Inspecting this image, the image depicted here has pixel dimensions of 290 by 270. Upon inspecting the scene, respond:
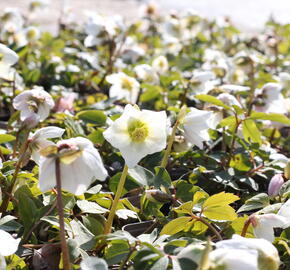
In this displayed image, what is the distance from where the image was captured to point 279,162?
4.56 ft

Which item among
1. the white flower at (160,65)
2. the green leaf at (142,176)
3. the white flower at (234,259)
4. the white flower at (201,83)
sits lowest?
the white flower at (160,65)

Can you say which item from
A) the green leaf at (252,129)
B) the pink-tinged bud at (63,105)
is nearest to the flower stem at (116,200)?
the green leaf at (252,129)

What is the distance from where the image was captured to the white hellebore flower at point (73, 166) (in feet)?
2.91

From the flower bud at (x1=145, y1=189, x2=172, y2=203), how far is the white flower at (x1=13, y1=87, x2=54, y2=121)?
0.35m

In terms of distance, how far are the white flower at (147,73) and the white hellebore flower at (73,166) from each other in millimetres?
1025

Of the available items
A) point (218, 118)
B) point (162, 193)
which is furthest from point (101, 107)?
point (162, 193)

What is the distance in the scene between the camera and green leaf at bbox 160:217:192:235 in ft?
3.29

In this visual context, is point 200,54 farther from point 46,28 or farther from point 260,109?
point 46,28

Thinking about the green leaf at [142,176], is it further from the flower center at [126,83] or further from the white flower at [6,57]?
the flower center at [126,83]

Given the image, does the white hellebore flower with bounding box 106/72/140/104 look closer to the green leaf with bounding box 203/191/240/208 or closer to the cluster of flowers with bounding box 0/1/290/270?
the cluster of flowers with bounding box 0/1/290/270

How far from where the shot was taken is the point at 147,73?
75.9 inches

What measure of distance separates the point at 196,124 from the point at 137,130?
7.4 inches

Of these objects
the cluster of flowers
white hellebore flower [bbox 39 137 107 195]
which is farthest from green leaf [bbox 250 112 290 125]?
white hellebore flower [bbox 39 137 107 195]

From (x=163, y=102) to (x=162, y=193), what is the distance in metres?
0.87
